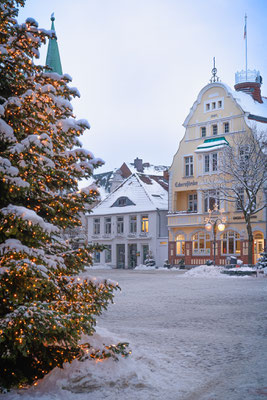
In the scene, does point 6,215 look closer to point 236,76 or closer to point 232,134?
point 232,134

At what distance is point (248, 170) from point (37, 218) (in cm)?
3368

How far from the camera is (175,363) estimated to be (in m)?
7.12

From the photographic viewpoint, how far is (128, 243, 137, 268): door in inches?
2088

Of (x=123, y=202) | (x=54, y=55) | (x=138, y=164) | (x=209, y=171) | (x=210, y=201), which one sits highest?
(x=54, y=55)

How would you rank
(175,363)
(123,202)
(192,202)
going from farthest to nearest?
(123,202) < (192,202) < (175,363)

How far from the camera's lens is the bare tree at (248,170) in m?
36.0

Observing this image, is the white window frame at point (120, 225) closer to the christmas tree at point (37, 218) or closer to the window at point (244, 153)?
the window at point (244, 153)

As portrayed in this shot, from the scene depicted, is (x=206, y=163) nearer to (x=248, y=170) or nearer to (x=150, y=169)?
(x=248, y=170)

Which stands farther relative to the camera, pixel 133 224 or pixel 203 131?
pixel 133 224

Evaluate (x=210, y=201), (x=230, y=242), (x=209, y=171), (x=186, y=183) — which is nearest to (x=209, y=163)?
(x=209, y=171)

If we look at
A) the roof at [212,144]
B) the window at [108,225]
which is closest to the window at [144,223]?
the window at [108,225]

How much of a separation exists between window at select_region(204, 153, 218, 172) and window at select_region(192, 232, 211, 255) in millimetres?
5987

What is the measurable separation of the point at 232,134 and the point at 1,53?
3967 cm

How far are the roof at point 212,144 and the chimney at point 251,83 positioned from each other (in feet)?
23.2
